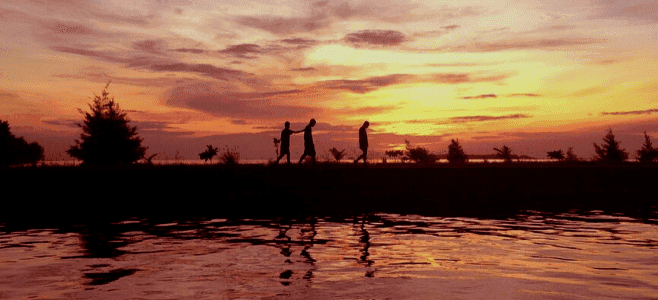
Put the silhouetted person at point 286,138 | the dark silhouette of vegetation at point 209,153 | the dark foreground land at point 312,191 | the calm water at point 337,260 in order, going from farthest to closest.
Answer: the dark silhouette of vegetation at point 209,153, the silhouetted person at point 286,138, the dark foreground land at point 312,191, the calm water at point 337,260

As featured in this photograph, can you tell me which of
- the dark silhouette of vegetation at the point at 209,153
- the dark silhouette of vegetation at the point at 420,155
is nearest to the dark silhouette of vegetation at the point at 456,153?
the dark silhouette of vegetation at the point at 420,155

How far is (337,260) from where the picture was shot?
9.55 metres

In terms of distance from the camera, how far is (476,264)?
30.1ft

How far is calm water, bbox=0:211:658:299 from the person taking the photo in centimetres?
745

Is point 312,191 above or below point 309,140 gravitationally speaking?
below

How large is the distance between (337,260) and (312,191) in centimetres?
1253

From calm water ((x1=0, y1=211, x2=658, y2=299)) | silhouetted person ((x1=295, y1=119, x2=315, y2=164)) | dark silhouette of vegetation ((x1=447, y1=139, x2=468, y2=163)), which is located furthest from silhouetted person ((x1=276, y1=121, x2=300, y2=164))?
dark silhouette of vegetation ((x1=447, y1=139, x2=468, y2=163))

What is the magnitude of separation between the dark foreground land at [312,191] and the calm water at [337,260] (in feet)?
10.9

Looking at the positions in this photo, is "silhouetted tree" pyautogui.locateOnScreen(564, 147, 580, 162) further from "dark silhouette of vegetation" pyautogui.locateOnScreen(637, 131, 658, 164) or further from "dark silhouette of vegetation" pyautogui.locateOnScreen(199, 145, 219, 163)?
"dark silhouette of vegetation" pyautogui.locateOnScreen(199, 145, 219, 163)

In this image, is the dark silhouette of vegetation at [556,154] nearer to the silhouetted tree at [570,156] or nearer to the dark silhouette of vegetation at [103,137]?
the silhouetted tree at [570,156]

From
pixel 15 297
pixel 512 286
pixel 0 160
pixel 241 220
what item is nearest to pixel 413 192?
pixel 241 220

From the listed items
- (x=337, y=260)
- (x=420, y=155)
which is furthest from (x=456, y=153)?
(x=337, y=260)

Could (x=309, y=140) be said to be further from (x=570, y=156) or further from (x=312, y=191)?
(x=570, y=156)

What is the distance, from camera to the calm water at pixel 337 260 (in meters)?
7.45
